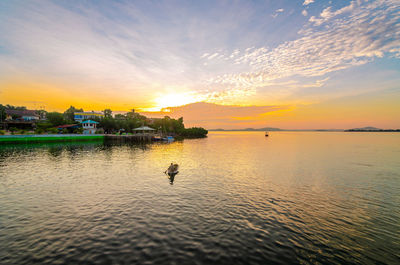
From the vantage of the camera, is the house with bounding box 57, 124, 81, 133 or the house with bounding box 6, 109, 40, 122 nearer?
the house with bounding box 57, 124, 81, 133

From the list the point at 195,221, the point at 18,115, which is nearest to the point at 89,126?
the point at 18,115

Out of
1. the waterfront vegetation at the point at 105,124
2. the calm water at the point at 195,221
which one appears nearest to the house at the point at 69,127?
the waterfront vegetation at the point at 105,124

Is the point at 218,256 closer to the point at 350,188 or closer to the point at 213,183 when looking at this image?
the point at 213,183

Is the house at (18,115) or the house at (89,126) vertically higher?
the house at (18,115)

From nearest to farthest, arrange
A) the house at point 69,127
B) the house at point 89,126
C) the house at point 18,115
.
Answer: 1. the house at point 69,127
2. the house at point 18,115
3. the house at point 89,126

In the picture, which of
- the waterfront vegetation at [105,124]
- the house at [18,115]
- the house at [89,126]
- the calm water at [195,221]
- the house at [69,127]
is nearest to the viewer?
the calm water at [195,221]

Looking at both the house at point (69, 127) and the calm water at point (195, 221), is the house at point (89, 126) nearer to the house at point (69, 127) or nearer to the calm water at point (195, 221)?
the house at point (69, 127)

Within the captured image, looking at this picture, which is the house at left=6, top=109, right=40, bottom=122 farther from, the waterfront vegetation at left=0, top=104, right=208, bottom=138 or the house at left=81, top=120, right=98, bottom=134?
the house at left=81, top=120, right=98, bottom=134

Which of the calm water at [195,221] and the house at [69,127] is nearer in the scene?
the calm water at [195,221]

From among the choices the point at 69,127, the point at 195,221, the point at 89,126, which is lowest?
the point at 195,221

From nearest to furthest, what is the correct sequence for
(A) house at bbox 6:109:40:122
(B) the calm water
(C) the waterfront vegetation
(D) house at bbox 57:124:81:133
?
1. (B) the calm water
2. (C) the waterfront vegetation
3. (D) house at bbox 57:124:81:133
4. (A) house at bbox 6:109:40:122

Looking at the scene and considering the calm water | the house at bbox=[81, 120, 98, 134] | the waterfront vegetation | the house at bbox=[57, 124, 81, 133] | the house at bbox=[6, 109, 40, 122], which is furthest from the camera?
the house at bbox=[81, 120, 98, 134]

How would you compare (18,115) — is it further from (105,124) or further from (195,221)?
(195,221)

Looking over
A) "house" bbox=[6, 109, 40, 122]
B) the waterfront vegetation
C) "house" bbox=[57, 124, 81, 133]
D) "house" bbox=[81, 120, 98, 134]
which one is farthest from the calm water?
"house" bbox=[6, 109, 40, 122]
